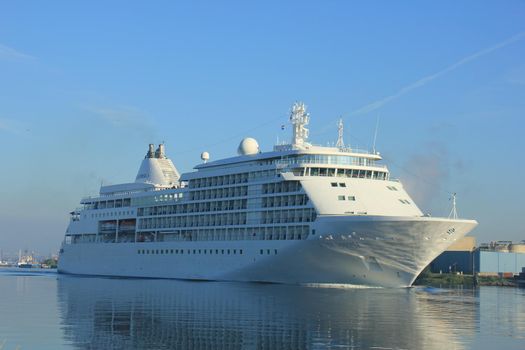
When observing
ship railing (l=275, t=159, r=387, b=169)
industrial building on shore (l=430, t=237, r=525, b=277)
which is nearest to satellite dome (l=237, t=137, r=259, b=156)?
ship railing (l=275, t=159, r=387, b=169)

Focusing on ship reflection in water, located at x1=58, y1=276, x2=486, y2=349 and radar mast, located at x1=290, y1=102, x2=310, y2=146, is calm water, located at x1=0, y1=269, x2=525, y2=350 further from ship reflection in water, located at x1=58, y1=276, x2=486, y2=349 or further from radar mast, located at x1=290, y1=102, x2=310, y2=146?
radar mast, located at x1=290, y1=102, x2=310, y2=146

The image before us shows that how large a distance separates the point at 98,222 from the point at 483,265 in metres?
51.2

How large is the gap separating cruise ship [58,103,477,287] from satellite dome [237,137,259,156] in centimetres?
10

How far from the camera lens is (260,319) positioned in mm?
34844

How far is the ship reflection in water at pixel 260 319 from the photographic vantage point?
90.8 ft

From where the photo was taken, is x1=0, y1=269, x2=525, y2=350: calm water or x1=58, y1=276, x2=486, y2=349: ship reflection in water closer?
x1=0, y1=269, x2=525, y2=350: calm water

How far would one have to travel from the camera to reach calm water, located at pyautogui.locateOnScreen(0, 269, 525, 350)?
27.5 meters

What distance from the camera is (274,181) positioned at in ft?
210

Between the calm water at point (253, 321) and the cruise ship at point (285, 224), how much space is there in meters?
4.84

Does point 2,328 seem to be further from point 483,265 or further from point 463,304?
point 483,265

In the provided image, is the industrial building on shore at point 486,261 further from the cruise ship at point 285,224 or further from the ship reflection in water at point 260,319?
the ship reflection in water at point 260,319

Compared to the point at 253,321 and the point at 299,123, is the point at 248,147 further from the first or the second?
the point at 253,321

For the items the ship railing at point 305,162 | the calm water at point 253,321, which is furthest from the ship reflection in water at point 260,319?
the ship railing at point 305,162

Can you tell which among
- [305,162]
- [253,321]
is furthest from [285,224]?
[253,321]
